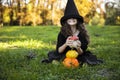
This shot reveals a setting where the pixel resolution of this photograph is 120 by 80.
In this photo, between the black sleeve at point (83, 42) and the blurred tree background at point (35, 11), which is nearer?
the black sleeve at point (83, 42)

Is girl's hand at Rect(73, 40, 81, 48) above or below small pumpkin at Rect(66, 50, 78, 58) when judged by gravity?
above

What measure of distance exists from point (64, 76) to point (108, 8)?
42.6 metres

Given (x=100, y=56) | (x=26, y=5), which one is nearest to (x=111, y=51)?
(x=100, y=56)

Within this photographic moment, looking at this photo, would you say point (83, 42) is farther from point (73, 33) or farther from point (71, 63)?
point (71, 63)

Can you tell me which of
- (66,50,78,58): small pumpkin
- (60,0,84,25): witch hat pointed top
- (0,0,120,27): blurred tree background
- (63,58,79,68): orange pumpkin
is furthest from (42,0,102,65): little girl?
(0,0,120,27): blurred tree background

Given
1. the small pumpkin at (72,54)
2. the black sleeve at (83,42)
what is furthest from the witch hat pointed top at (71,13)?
the small pumpkin at (72,54)

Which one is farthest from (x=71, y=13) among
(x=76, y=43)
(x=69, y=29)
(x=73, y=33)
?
(x=76, y=43)

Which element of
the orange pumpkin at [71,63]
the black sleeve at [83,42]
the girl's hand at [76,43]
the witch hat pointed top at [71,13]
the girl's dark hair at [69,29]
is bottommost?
the orange pumpkin at [71,63]

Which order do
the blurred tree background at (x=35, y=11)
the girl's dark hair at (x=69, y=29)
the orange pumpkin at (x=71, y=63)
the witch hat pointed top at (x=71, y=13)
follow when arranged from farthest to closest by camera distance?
the blurred tree background at (x=35, y=11) → the girl's dark hair at (x=69, y=29) → the witch hat pointed top at (x=71, y=13) → the orange pumpkin at (x=71, y=63)

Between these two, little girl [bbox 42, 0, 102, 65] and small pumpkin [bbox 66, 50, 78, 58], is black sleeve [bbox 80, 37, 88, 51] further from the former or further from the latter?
small pumpkin [bbox 66, 50, 78, 58]

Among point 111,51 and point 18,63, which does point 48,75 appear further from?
point 111,51

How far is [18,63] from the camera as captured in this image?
6.66 meters

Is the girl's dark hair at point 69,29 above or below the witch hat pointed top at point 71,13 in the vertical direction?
below

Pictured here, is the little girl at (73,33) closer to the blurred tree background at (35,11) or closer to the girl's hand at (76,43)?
the girl's hand at (76,43)
